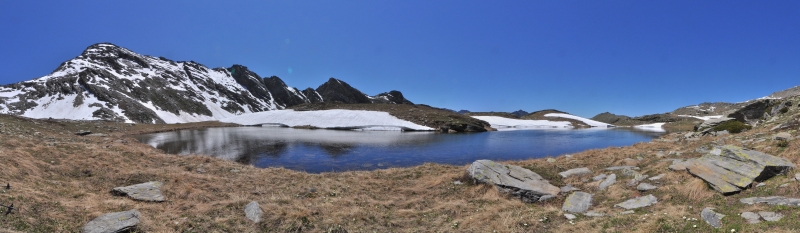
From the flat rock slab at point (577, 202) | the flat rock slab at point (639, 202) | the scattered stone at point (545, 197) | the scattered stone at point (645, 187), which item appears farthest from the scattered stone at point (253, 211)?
the scattered stone at point (645, 187)

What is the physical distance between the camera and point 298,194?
1349 cm

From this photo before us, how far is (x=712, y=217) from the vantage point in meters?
7.75

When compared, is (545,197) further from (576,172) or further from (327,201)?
(327,201)

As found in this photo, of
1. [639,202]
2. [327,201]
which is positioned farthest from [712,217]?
[327,201]

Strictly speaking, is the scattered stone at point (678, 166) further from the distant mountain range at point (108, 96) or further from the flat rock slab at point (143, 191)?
the distant mountain range at point (108, 96)

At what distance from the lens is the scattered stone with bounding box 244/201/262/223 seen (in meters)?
9.78

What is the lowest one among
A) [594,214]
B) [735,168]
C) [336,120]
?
[594,214]

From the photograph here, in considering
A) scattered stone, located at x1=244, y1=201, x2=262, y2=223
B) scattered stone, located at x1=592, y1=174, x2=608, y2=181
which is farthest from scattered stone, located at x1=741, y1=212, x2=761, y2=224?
scattered stone, located at x1=244, y1=201, x2=262, y2=223

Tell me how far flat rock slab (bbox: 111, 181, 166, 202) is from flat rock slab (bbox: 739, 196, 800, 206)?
61.6ft

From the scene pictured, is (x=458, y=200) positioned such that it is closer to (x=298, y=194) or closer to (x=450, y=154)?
(x=298, y=194)

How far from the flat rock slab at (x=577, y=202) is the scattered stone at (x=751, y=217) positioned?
3.78m

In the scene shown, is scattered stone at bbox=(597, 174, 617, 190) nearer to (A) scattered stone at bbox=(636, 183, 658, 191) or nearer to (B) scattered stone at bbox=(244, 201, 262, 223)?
(A) scattered stone at bbox=(636, 183, 658, 191)

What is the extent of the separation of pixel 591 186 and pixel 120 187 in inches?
777

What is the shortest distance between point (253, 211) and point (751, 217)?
13.6 metres
